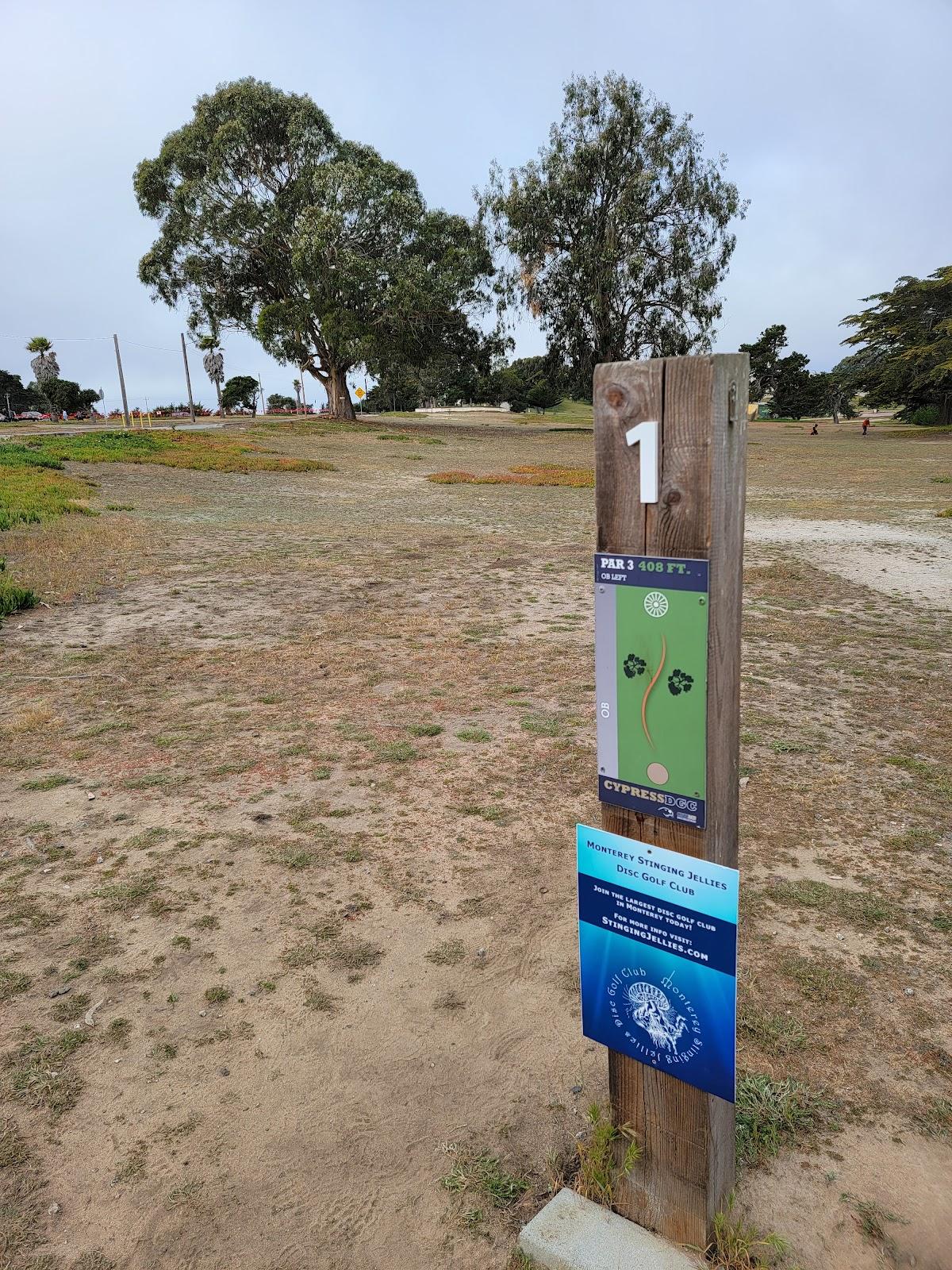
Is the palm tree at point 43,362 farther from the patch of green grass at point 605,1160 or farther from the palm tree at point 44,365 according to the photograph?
the patch of green grass at point 605,1160

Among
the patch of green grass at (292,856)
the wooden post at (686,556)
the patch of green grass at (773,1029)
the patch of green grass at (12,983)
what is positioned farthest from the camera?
the patch of green grass at (292,856)

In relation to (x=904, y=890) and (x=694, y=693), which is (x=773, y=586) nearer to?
(x=904, y=890)

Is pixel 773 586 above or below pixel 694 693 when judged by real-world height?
below

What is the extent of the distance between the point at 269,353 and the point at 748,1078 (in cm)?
4502

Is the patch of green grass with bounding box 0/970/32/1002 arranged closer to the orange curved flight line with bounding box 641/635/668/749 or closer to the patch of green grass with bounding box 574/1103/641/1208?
the patch of green grass with bounding box 574/1103/641/1208

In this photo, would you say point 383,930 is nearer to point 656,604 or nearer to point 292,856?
point 292,856

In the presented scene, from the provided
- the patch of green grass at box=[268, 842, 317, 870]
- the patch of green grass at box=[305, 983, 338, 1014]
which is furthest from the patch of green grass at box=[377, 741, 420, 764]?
the patch of green grass at box=[305, 983, 338, 1014]

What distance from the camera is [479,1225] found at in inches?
85.1

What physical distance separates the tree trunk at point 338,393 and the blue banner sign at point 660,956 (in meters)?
46.3

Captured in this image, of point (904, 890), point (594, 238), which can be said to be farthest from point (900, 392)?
point (904, 890)

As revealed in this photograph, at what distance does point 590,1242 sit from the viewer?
6.68 ft

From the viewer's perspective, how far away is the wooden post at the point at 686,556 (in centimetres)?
170

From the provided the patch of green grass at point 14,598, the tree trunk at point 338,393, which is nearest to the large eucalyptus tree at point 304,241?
the tree trunk at point 338,393

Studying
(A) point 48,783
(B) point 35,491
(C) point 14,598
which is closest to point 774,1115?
(A) point 48,783
